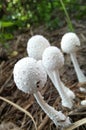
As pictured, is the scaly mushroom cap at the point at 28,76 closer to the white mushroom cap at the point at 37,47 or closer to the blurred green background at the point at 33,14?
the white mushroom cap at the point at 37,47

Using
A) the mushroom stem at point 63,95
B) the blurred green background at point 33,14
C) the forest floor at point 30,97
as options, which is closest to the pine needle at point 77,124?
the forest floor at point 30,97

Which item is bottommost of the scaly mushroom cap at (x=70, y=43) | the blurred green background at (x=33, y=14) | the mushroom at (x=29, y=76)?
the blurred green background at (x=33, y=14)

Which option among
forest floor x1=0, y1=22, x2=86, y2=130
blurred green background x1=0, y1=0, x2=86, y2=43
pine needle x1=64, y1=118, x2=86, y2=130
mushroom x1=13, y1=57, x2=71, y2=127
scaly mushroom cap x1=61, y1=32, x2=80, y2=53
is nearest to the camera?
mushroom x1=13, y1=57, x2=71, y2=127

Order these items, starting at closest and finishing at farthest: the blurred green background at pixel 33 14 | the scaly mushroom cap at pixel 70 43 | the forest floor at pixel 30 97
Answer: the forest floor at pixel 30 97 → the scaly mushroom cap at pixel 70 43 → the blurred green background at pixel 33 14

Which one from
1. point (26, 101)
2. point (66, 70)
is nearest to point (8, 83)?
point (26, 101)

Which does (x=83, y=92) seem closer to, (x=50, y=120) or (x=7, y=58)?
(x=50, y=120)

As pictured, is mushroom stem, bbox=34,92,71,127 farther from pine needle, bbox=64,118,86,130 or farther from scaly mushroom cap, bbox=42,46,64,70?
scaly mushroom cap, bbox=42,46,64,70

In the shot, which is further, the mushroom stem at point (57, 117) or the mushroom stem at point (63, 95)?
the mushroom stem at point (63, 95)

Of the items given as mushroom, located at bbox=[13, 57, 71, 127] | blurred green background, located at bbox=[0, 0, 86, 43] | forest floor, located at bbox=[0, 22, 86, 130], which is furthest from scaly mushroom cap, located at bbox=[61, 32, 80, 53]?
blurred green background, located at bbox=[0, 0, 86, 43]

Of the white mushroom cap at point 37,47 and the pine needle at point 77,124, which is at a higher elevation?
the white mushroom cap at point 37,47
